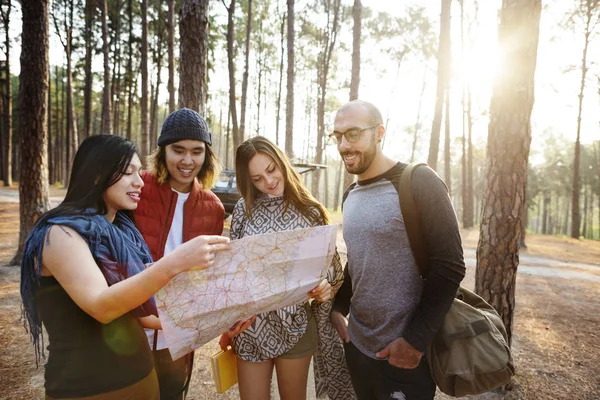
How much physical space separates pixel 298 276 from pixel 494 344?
109 centimetres

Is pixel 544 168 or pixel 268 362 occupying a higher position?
pixel 544 168

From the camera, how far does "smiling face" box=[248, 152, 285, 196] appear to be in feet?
6.77

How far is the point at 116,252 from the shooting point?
132cm

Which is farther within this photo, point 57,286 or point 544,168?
point 544,168

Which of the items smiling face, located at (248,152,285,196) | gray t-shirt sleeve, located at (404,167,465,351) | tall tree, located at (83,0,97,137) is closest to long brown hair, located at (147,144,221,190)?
smiling face, located at (248,152,285,196)

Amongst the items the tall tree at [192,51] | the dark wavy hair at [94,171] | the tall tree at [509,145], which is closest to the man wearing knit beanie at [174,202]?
the dark wavy hair at [94,171]

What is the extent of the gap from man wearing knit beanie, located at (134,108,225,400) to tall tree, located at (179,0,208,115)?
226 centimetres

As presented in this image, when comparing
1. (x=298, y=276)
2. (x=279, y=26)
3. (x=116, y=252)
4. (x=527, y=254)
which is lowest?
(x=527, y=254)

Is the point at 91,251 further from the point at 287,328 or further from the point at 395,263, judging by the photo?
the point at 395,263

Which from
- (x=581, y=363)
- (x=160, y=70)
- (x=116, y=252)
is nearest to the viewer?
(x=116, y=252)

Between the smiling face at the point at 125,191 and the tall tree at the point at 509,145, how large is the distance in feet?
10.3

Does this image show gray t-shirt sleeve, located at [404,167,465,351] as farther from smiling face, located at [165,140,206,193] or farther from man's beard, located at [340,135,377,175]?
smiling face, located at [165,140,206,193]

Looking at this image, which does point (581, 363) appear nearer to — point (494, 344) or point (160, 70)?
point (494, 344)

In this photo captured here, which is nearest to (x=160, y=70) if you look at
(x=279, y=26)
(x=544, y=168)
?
(x=279, y=26)
